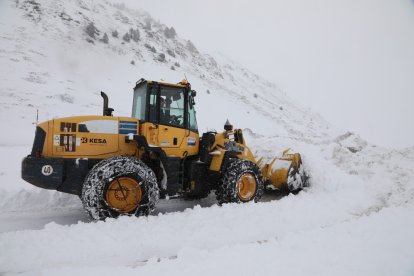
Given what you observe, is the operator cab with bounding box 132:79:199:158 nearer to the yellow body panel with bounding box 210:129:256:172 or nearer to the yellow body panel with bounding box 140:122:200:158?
the yellow body panel with bounding box 140:122:200:158

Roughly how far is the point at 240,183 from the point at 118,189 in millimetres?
2669

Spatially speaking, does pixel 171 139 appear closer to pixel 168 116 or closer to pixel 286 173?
pixel 168 116

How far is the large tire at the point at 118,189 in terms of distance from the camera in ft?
16.4

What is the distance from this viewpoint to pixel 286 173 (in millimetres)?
7594

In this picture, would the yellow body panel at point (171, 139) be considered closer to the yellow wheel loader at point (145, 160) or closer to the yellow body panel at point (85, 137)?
the yellow wheel loader at point (145, 160)

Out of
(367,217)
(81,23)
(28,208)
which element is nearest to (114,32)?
(81,23)

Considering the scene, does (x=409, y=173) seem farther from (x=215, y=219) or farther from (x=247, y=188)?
(x=215, y=219)

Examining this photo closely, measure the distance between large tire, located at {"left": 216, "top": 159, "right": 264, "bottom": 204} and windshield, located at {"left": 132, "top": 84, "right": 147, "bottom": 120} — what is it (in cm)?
212

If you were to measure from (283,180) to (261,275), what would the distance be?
4450mm

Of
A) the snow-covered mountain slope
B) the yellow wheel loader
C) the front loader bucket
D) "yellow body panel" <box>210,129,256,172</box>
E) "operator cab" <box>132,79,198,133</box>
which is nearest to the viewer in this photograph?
the snow-covered mountain slope

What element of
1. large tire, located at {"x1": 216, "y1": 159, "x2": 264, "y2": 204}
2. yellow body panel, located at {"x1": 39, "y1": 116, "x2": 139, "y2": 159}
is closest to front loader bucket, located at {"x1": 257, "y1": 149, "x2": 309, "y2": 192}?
large tire, located at {"x1": 216, "y1": 159, "x2": 264, "y2": 204}

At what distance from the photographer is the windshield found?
6.29 m

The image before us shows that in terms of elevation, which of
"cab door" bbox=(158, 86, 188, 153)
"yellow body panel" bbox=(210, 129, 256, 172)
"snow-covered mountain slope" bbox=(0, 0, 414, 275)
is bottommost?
"snow-covered mountain slope" bbox=(0, 0, 414, 275)

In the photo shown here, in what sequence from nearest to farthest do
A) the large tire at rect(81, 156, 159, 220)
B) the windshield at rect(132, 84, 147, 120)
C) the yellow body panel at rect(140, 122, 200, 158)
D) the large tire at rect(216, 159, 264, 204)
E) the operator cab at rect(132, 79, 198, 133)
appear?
the large tire at rect(81, 156, 159, 220) → the yellow body panel at rect(140, 122, 200, 158) → the operator cab at rect(132, 79, 198, 133) → the windshield at rect(132, 84, 147, 120) → the large tire at rect(216, 159, 264, 204)
